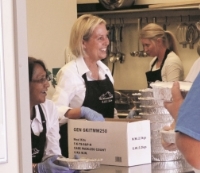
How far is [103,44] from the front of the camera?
2822mm

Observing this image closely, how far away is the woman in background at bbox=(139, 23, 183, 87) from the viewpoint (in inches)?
148

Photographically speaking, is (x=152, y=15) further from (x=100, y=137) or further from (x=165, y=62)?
(x=100, y=137)

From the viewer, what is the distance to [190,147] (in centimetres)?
101

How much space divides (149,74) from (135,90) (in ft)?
1.14

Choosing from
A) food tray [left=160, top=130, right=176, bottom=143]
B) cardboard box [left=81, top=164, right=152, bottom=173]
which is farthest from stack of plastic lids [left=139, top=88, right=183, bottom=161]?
food tray [left=160, top=130, right=176, bottom=143]

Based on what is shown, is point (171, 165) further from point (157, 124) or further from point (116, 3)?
point (116, 3)

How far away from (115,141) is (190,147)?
1100 mm

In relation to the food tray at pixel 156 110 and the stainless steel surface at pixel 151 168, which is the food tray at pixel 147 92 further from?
the stainless steel surface at pixel 151 168

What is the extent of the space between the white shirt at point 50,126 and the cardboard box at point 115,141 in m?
0.18

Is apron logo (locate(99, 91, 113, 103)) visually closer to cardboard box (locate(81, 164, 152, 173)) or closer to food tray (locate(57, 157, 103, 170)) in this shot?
cardboard box (locate(81, 164, 152, 173))

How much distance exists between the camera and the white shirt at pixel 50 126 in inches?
91.7

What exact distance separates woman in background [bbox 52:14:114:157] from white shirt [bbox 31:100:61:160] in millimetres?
149

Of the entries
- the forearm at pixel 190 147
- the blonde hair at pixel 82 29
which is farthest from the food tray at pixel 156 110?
the forearm at pixel 190 147

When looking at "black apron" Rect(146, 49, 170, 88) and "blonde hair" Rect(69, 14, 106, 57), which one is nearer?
"blonde hair" Rect(69, 14, 106, 57)
